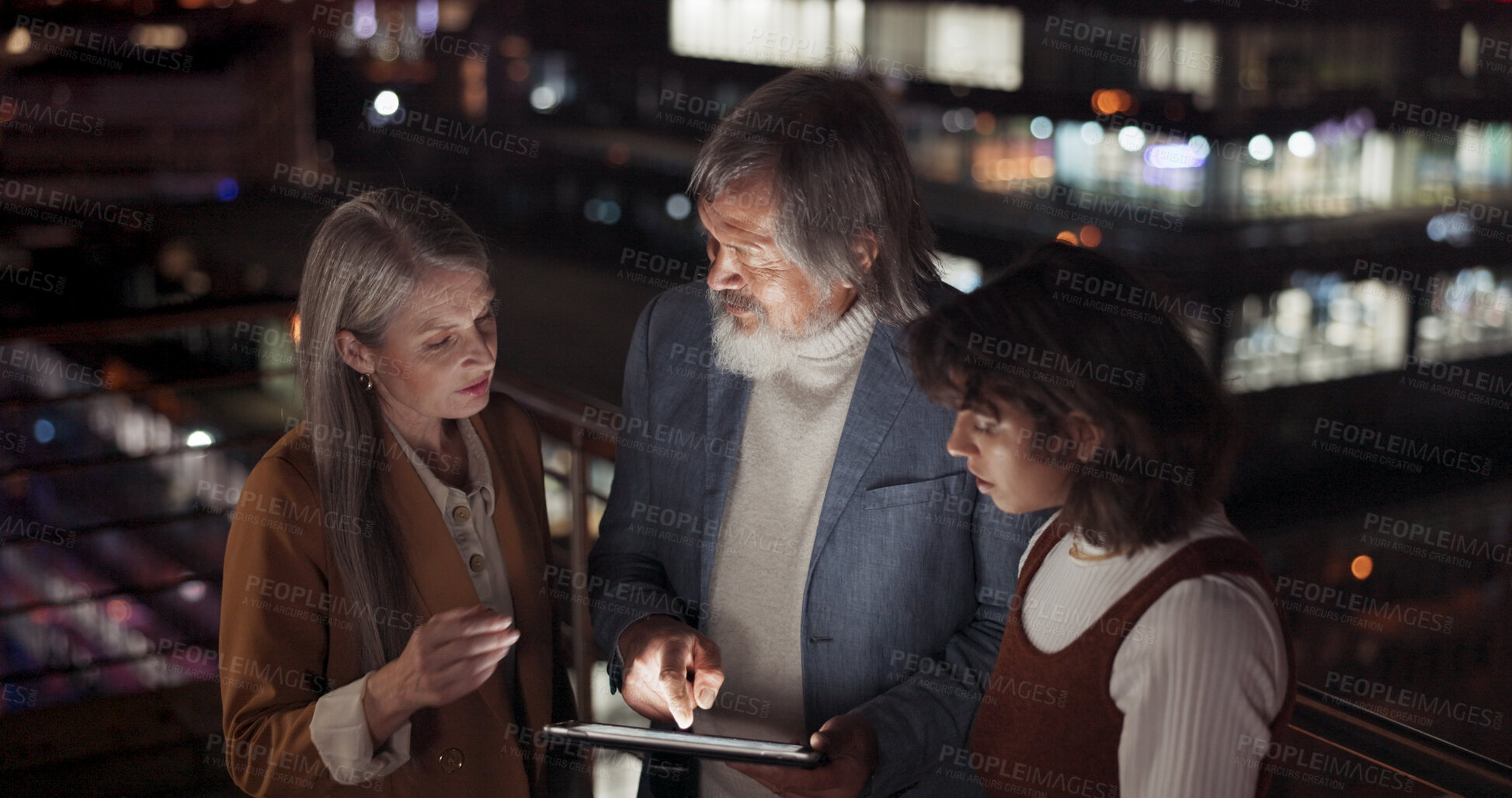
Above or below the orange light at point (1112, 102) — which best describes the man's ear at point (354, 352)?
below

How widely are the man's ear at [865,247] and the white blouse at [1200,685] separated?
0.65 meters

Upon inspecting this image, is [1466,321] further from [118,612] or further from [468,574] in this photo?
[468,574]

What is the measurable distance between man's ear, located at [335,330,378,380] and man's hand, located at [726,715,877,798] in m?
0.76

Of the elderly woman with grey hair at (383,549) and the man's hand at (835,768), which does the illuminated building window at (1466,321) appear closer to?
the man's hand at (835,768)

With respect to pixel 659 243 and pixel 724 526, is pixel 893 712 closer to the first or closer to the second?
pixel 724 526

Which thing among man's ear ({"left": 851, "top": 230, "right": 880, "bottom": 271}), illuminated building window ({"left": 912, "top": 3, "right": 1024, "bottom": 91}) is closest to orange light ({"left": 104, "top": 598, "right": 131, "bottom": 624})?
man's ear ({"left": 851, "top": 230, "right": 880, "bottom": 271})

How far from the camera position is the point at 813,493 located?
1.84 metres

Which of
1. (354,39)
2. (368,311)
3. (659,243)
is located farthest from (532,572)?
(659,243)

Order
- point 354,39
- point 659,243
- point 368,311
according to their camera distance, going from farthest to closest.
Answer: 1. point 659,243
2. point 354,39
3. point 368,311

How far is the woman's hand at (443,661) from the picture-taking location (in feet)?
5.08

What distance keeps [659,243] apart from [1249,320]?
14.2m

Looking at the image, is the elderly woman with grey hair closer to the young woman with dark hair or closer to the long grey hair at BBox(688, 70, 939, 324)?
the long grey hair at BBox(688, 70, 939, 324)

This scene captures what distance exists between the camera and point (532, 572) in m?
1.88

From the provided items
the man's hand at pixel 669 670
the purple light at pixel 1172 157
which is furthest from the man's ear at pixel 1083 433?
the purple light at pixel 1172 157
